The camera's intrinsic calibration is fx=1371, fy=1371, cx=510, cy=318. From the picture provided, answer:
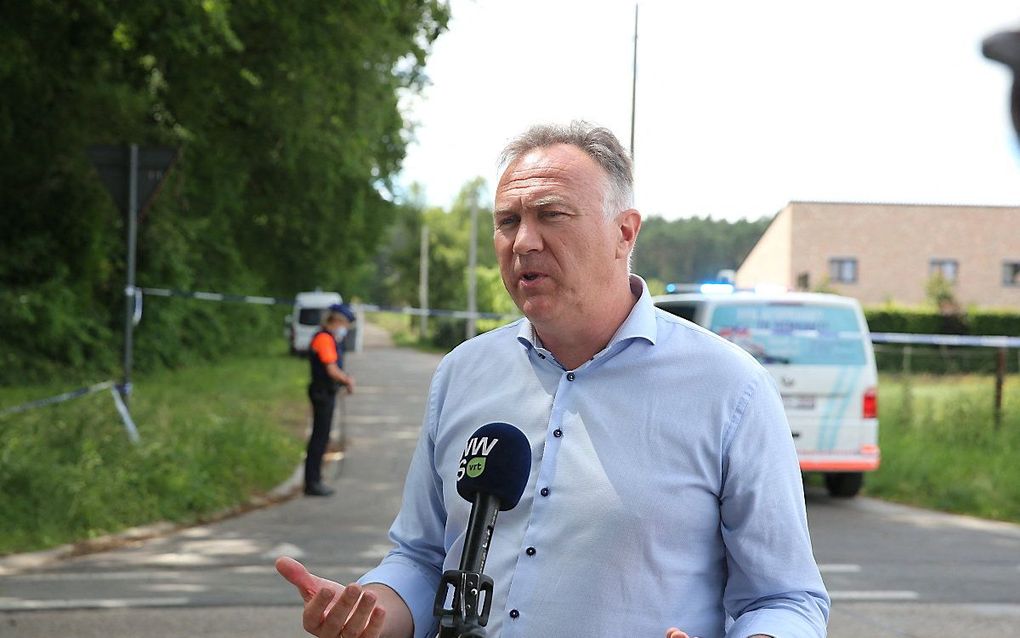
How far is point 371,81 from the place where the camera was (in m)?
20.2

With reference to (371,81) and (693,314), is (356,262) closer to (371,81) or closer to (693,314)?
(371,81)

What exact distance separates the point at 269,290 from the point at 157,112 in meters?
16.7

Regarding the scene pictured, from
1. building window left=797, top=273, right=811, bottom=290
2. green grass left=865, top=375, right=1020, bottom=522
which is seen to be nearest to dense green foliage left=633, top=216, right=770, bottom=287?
green grass left=865, top=375, right=1020, bottom=522

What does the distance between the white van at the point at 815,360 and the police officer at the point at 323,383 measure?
341 cm

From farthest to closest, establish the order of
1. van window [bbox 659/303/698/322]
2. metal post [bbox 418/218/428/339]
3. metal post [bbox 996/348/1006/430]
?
metal post [bbox 418/218/428/339]
metal post [bbox 996/348/1006/430]
van window [bbox 659/303/698/322]

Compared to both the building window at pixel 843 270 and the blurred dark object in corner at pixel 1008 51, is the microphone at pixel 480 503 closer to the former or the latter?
the blurred dark object in corner at pixel 1008 51

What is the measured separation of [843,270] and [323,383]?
5016cm

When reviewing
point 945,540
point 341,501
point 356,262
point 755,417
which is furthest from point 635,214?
point 356,262

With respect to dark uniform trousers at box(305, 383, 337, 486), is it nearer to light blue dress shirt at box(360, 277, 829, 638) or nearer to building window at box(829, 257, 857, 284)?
light blue dress shirt at box(360, 277, 829, 638)

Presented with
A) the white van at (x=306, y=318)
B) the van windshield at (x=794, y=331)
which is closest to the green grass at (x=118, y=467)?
the van windshield at (x=794, y=331)

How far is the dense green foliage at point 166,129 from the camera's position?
17062 mm

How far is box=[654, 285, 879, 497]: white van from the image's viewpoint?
12492mm

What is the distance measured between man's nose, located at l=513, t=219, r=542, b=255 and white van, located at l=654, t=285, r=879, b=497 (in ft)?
32.6

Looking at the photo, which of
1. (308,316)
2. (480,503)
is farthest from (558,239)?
(308,316)
